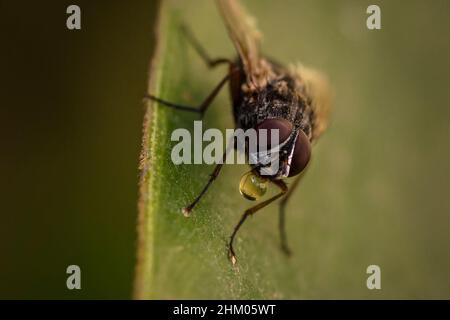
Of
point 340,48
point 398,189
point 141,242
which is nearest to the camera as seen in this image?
point 141,242

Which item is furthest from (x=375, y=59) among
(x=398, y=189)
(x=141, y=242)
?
(x=141, y=242)

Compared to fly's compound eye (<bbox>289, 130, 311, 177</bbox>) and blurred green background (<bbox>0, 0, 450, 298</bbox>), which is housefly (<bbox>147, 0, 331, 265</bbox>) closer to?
fly's compound eye (<bbox>289, 130, 311, 177</bbox>)

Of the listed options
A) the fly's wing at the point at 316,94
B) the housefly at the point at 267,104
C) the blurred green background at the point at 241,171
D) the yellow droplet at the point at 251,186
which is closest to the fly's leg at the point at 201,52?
the housefly at the point at 267,104

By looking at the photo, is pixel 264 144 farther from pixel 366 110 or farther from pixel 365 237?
pixel 366 110

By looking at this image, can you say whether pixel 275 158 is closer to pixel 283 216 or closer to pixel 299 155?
pixel 299 155

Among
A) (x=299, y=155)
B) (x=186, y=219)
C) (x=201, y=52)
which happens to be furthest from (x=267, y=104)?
(x=186, y=219)

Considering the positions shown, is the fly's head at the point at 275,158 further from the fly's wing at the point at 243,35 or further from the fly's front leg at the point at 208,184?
the fly's wing at the point at 243,35
